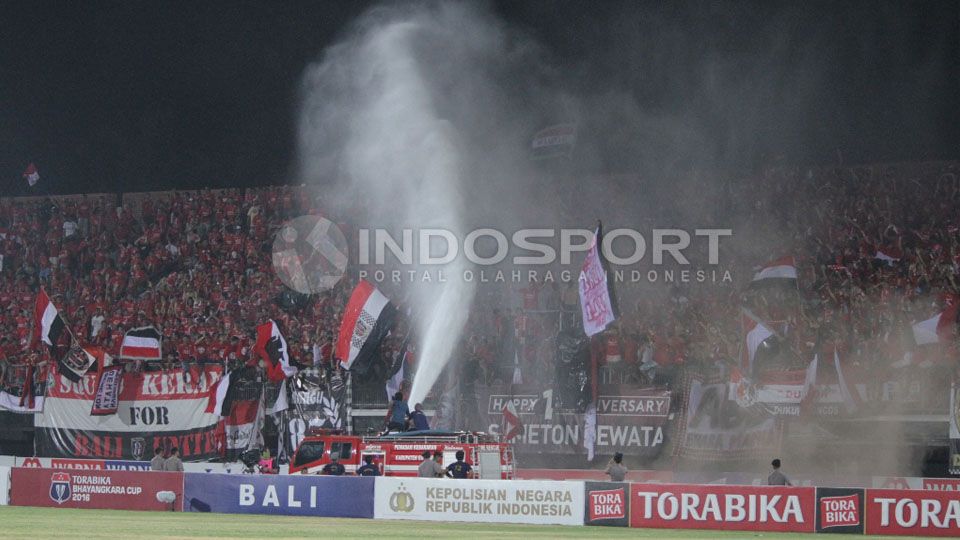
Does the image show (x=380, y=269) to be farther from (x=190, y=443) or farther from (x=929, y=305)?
(x=929, y=305)

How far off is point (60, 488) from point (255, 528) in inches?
291

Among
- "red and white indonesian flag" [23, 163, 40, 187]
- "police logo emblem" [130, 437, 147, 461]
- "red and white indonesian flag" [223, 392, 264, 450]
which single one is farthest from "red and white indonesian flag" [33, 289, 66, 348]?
"red and white indonesian flag" [23, 163, 40, 187]

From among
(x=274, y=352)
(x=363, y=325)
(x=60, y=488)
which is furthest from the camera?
(x=274, y=352)

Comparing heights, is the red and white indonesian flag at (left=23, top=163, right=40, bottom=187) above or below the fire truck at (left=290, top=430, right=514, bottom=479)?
above

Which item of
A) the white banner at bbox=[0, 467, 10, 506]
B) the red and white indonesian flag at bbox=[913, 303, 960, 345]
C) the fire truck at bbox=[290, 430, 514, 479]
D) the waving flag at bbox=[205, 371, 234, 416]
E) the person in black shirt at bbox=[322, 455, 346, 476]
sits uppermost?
the red and white indonesian flag at bbox=[913, 303, 960, 345]

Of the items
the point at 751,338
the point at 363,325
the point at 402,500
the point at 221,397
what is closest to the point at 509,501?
the point at 402,500

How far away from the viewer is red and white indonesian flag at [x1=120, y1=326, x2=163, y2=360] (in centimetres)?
3453

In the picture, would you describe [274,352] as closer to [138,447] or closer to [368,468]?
[138,447]

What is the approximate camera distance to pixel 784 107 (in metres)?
38.0

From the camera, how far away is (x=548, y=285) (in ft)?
115

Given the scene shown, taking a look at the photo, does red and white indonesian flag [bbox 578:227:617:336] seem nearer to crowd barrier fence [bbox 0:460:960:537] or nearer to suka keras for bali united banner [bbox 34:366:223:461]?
crowd barrier fence [bbox 0:460:960:537]

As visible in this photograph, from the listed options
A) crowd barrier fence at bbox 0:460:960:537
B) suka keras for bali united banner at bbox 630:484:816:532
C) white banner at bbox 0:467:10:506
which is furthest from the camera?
white banner at bbox 0:467:10:506

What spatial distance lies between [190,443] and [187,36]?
49.6 feet

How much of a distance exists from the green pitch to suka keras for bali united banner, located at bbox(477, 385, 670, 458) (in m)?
6.31
